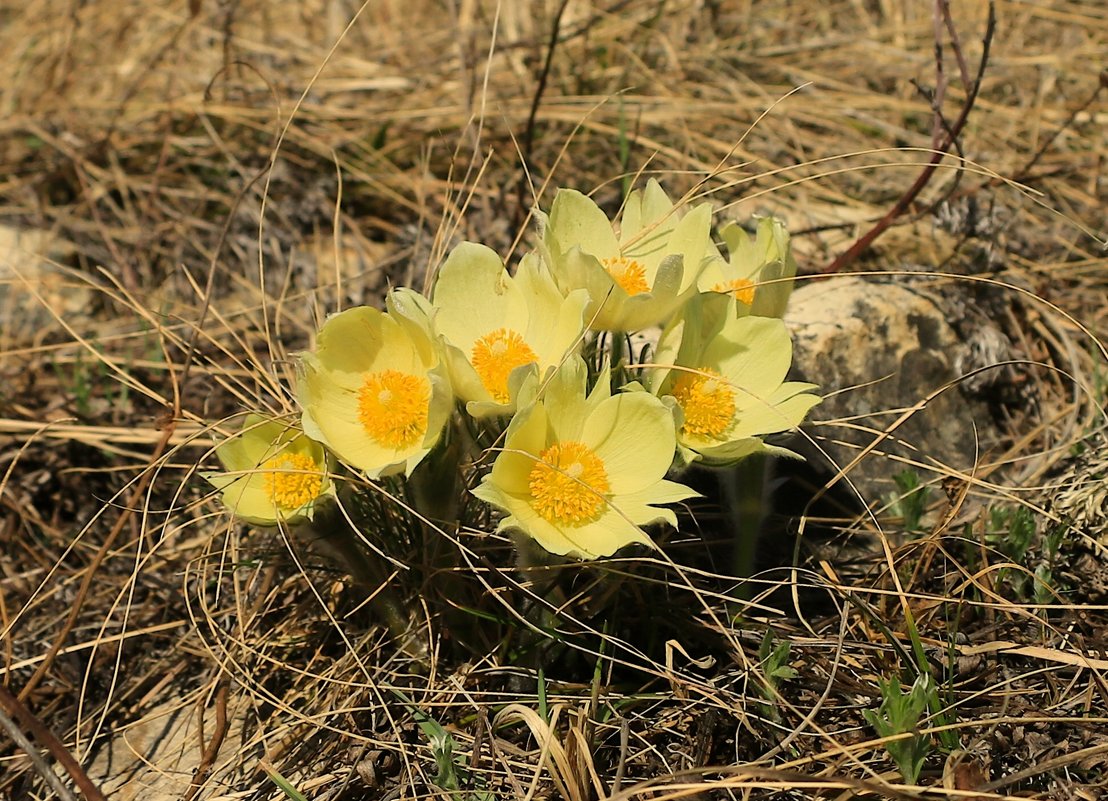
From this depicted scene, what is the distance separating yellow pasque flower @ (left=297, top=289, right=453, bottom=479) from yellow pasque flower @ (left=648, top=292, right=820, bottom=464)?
0.36m

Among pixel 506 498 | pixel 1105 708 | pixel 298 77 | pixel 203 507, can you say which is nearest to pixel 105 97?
pixel 298 77

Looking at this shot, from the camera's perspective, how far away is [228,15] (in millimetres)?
3350

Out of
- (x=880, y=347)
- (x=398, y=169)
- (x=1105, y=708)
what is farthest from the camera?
(x=398, y=169)

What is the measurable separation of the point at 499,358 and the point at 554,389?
0.47 feet

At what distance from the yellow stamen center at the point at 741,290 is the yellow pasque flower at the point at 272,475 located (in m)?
0.73

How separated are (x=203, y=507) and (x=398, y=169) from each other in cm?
139

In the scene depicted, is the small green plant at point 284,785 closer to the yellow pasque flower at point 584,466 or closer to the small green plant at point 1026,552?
the yellow pasque flower at point 584,466

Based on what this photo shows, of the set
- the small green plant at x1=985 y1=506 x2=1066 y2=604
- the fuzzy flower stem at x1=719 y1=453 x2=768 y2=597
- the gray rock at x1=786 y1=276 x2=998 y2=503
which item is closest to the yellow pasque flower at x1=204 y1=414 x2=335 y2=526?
the fuzzy flower stem at x1=719 y1=453 x2=768 y2=597

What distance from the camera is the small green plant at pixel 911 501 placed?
6.51 ft

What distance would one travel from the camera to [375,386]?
1.63 metres

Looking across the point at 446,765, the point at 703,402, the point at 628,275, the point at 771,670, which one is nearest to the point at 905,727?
the point at 771,670

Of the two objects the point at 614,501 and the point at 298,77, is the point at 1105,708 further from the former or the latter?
the point at 298,77

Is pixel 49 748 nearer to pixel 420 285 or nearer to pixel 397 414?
pixel 397 414

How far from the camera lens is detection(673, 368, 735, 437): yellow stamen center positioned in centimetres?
161
